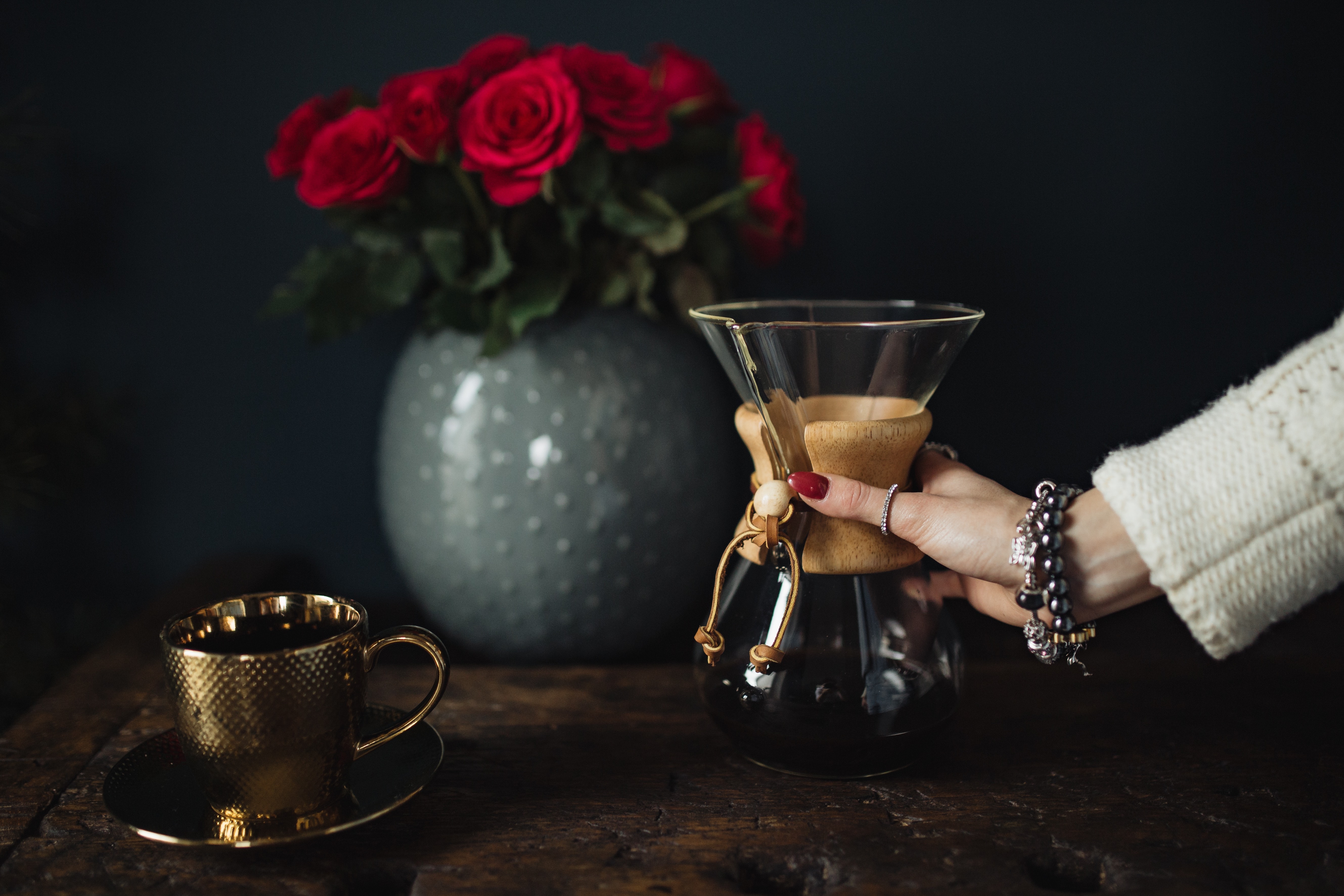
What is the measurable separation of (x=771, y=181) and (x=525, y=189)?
0.22 metres

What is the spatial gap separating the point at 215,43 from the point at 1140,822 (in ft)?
3.48

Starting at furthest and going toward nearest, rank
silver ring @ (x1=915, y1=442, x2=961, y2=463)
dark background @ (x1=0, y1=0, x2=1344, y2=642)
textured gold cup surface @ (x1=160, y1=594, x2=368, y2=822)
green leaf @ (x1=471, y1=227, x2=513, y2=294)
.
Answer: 1. dark background @ (x1=0, y1=0, x2=1344, y2=642)
2. green leaf @ (x1=471, y1=227, x2=513, y2=294)
3. silver ring @ (x1=915, y1=442, x2=961, y2=463)
4. textured gold cup surface @ (x1=160, y1=594, x2=368, y2=822)

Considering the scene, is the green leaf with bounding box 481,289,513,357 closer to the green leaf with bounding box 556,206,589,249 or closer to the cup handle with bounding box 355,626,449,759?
the green leaf with bounding box 556,206,589,249

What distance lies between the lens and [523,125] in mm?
734

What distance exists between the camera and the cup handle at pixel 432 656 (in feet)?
1.76

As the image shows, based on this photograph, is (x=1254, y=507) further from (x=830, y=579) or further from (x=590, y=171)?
(x=590, y=171)

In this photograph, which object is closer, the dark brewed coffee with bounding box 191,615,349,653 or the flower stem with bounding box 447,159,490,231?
the dark brewed coffee with bounding box 191,615,349,653

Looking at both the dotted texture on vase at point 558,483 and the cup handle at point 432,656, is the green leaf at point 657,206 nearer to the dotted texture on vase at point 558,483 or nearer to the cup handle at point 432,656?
the dotted texture on vase at point 558,483

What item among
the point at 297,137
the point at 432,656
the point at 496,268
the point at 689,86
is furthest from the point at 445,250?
the point at 432,656

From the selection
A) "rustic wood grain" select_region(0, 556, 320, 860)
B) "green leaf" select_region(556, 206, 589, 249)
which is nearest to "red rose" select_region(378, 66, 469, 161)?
"green leaf" select_region(556, 206, 589, 249)

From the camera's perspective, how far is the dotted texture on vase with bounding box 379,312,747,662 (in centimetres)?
78

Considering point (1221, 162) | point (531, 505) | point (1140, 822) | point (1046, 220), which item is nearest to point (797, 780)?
point (1140, 822)

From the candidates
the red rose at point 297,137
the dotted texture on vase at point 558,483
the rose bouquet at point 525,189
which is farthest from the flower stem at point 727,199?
the red rose at point 297,137

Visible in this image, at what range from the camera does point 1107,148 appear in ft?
3.24
